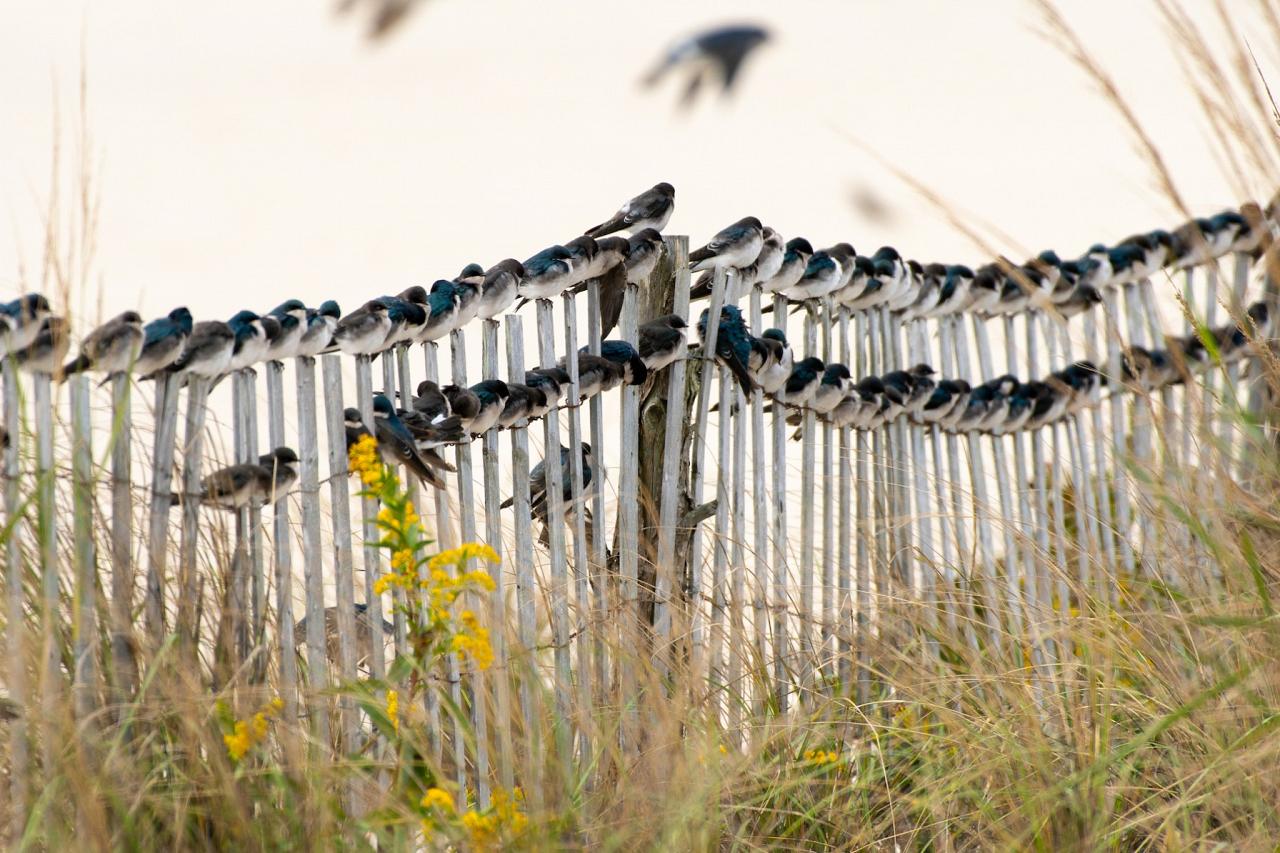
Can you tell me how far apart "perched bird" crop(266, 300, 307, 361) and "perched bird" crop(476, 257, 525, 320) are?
1.50 ft

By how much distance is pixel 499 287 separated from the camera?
9.59 ft

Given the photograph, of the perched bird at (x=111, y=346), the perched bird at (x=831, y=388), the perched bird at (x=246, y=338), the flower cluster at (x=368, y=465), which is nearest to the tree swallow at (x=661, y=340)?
the perched bird at (x=831, y=388)

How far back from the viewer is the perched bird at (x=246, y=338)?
7.89ft

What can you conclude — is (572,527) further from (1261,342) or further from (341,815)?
(1261,342)

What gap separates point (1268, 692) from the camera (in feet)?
7.59

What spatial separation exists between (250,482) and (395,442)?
0.97ft

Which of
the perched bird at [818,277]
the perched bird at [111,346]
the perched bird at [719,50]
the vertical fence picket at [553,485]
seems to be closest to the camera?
the perched bird at [111,346]

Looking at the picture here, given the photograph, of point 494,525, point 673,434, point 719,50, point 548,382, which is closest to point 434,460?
point 494,525

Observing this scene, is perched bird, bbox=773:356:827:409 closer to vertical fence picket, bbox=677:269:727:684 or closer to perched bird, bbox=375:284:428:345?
vertical fence picket, bbox=677:269:727:684

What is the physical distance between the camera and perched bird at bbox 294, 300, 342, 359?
2.53 meters

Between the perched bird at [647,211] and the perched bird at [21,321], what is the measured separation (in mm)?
1703

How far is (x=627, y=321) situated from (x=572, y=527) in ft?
1.56

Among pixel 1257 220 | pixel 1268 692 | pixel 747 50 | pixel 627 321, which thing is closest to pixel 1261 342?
pixel 1257 220

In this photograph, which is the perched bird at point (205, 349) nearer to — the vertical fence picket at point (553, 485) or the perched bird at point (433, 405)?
the perched bird at point (433, 405)
